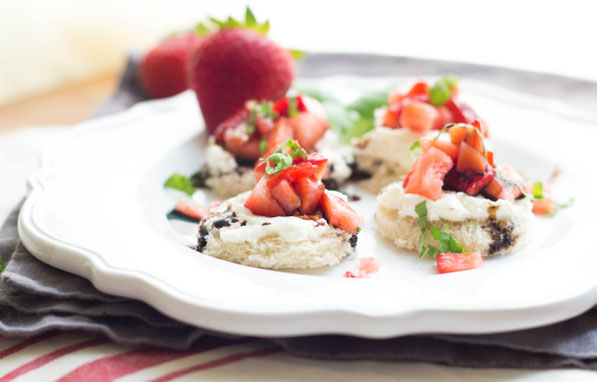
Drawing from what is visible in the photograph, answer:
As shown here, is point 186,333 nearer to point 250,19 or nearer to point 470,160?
point 470,160

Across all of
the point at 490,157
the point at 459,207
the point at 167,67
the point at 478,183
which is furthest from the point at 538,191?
the point at 167,67

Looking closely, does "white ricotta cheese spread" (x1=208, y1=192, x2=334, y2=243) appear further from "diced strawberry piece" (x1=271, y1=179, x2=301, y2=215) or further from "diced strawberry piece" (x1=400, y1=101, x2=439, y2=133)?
A: "diced strawberry piece" (x1=400, y1=101, x2=439, y2=133)

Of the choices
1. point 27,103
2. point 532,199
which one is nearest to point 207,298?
point 532,199

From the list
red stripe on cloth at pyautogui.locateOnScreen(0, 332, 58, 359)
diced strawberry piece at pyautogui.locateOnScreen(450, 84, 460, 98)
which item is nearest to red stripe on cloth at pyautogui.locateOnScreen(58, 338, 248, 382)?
red stripe on cloth at pyautogui.locateOnScreen(0, 332, 58, 359)

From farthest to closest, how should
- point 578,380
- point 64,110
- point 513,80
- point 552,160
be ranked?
point 64,110
point 513,80
point 552,160
point 578,380

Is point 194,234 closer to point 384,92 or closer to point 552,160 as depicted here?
point 384,92

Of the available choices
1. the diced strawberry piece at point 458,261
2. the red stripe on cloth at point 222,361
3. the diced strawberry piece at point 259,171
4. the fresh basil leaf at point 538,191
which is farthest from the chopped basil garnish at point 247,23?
the red stripe on cloth at point 222,361
